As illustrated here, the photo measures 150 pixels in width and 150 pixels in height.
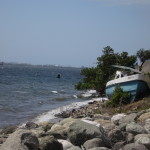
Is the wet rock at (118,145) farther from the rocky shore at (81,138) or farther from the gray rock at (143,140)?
the gray rock at (143,140)

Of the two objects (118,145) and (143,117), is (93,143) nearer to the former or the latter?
(118,145)

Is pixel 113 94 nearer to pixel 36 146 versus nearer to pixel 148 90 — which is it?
pixel 148 90

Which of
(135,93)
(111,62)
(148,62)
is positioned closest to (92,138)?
(135,93)

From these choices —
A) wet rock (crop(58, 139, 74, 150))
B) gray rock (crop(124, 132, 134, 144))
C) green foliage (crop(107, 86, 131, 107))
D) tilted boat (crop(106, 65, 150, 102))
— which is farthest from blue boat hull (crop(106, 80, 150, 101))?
wet rock (crop(58, 139, 74, 150))

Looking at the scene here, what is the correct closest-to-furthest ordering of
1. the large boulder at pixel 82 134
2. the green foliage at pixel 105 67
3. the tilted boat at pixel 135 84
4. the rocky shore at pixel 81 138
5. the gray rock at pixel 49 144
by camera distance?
the rocky shore at pixel 81 138 → the gray rock at pixel 49 144 → the large boulder at pixel 82 134 → the tilted boat at pixel 135 84 → the green foliage at pixel 105 67

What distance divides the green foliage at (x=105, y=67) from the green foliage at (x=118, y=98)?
7.51m

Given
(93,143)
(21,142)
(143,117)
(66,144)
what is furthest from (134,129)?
(143,117)

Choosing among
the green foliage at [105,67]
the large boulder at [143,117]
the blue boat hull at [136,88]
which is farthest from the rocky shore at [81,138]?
the green foliage at [105,67]

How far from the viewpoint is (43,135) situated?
10.2 meters

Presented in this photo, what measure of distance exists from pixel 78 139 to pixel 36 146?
198 cm

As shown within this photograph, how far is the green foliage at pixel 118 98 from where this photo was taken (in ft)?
77.7

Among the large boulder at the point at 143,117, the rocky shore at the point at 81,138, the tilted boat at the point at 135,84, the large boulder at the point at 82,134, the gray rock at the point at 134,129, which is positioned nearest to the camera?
the rocky shore at the point at 81,138

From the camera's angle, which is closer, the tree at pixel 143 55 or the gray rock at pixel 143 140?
the gray rock at pixel 143 140

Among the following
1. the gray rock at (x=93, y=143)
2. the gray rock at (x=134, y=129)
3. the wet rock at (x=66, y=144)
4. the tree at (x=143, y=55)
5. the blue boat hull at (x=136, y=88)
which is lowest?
the wet rock at (x=66, y=144)
